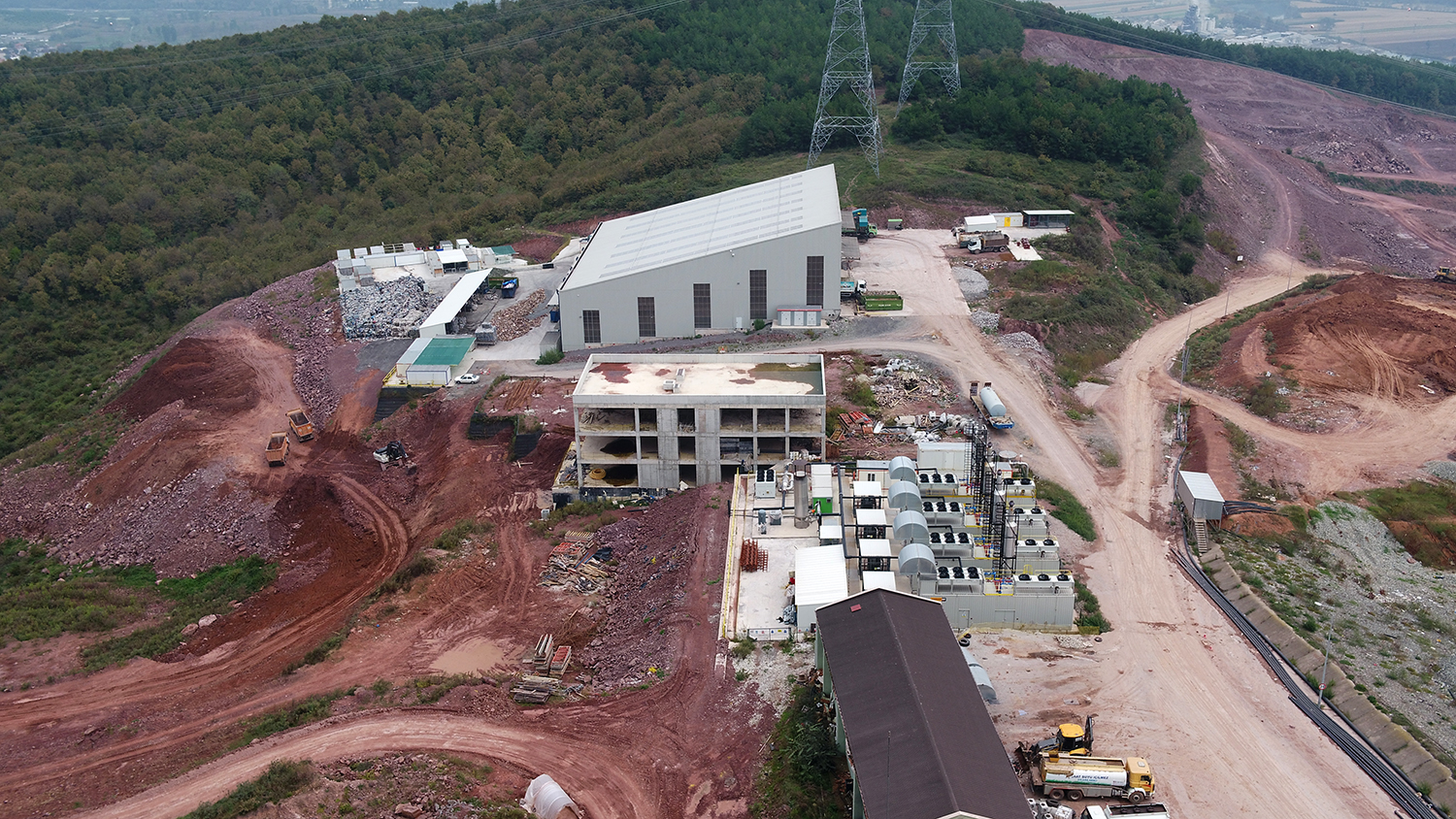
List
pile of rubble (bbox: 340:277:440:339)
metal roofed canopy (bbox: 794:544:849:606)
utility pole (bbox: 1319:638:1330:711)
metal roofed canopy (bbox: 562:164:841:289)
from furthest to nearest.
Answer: pile of rubble (bbox: 340:277:440:339), metal roofed canopy (bbox: 562:164:841:289), metal roofed canopy (bbox: 794:544:849:606), utility pole (bbox: 1319:638:1330:711)

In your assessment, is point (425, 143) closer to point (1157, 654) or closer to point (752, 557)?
point (752, 557)

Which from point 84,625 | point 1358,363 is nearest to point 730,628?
point 84,625

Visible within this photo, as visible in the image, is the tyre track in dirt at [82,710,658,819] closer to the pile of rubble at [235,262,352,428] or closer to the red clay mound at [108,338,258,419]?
the pile of rubble at [235,262,352,428]

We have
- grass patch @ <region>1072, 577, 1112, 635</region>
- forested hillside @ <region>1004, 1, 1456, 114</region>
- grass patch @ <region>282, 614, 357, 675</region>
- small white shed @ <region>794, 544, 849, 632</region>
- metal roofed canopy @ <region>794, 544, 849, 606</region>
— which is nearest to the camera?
small white shed @ <region>794, 544, 849, 632</region>

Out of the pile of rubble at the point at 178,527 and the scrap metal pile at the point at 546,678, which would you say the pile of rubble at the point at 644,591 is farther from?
the pile of rubble at the point at 178,527

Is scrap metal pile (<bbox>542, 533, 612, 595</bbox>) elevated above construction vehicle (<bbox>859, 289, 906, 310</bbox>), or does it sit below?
below

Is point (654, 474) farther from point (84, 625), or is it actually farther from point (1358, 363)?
point (1358, 363)

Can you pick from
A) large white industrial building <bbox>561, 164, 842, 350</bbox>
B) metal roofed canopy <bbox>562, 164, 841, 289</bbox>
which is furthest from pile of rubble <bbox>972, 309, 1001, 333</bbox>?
metal roofed canopy <bbox>562, 164, 841, 289</bbox>

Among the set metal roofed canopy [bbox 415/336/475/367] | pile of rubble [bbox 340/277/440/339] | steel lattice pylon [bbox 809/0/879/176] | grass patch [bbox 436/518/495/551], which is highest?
steel lattice pylon [bbox 809/0/879/176]
